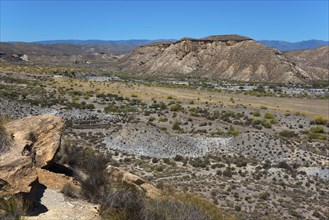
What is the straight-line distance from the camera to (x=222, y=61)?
134250mm

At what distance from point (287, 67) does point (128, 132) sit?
313 feet

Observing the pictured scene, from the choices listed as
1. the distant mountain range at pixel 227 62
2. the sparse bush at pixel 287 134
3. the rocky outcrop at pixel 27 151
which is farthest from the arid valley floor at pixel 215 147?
the distant mountain range at pixel 227 62

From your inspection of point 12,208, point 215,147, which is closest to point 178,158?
point 215,147

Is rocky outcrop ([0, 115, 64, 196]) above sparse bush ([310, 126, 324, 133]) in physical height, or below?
above

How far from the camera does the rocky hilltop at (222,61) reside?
398 ft

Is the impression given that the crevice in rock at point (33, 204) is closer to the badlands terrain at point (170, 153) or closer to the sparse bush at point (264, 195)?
the badlands terrain at point (170, 153)

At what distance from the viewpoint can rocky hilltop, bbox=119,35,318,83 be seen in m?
121

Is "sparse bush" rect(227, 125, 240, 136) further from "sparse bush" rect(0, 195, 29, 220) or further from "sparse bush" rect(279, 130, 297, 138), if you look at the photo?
"sparse bush" rect(0, 195, 29, 220)

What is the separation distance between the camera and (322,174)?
2716 centimetres

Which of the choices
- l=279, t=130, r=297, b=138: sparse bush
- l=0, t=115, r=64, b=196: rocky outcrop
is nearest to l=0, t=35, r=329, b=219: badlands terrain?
l=0, t=115, r=64, b=196: rocky outcrop

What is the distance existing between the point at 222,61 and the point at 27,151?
127m

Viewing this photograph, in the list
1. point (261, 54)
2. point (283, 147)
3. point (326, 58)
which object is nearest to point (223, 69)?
point (261, 54)

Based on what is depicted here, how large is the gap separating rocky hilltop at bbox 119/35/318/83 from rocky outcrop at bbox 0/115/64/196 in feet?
351

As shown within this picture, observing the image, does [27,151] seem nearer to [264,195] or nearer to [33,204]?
[33,204]
